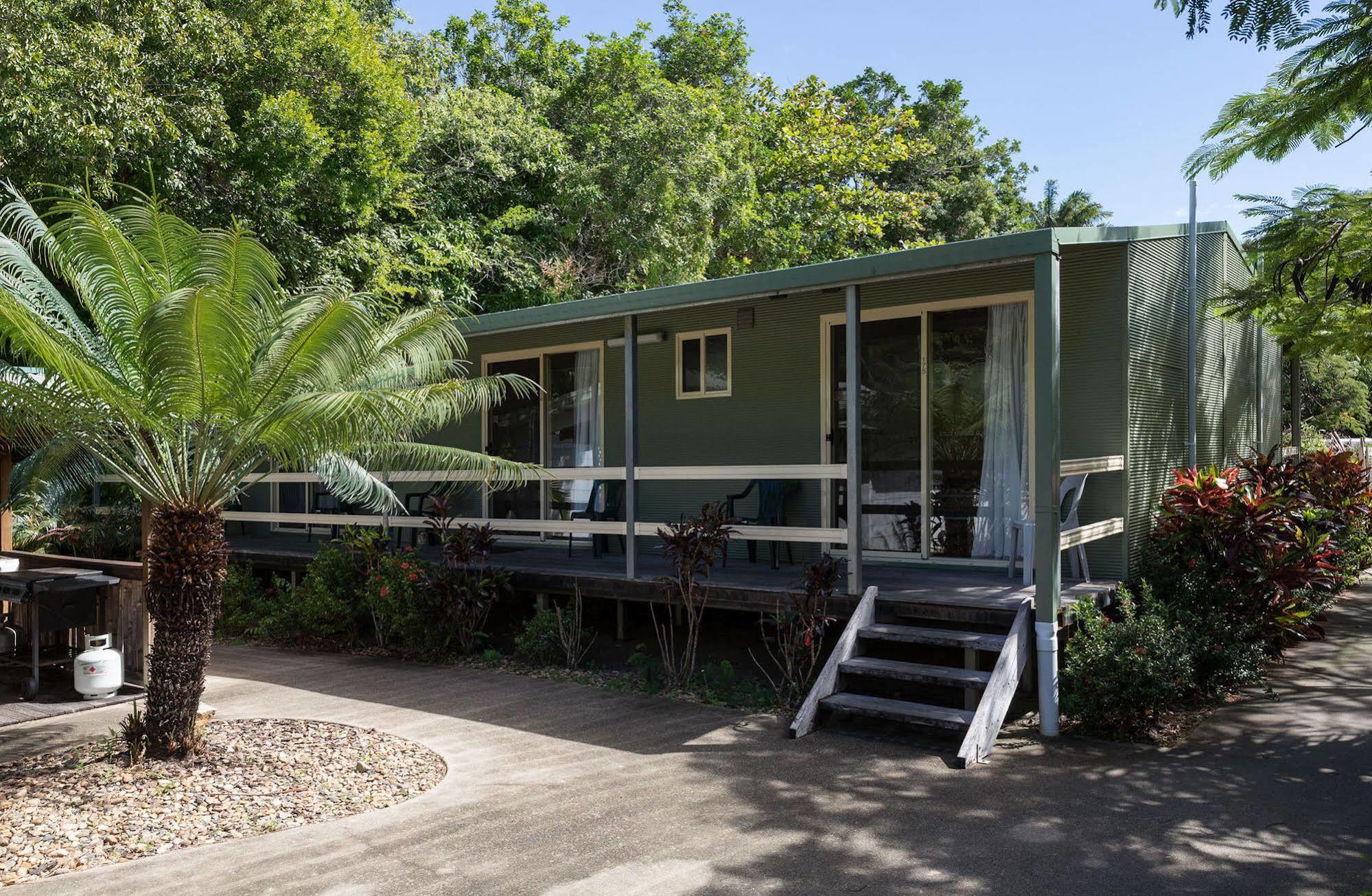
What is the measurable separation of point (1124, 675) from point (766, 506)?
3.65 metres

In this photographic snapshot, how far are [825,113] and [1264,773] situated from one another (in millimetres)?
18151

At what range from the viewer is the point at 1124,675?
549 cm

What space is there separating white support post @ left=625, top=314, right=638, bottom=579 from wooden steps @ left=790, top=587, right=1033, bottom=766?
190cm

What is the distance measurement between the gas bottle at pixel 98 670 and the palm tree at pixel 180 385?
1.59m

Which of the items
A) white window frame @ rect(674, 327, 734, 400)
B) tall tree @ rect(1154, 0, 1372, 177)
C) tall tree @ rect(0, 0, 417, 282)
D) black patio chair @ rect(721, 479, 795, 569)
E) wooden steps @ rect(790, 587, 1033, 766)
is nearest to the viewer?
tall tree @ rect(1154, 0, 1372, 177)

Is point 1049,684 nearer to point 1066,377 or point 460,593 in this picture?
point 1066,377

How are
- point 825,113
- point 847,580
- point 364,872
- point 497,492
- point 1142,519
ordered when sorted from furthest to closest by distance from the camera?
point 825,113, point 497,492, point 1142,519, point 847,580, point 364,872

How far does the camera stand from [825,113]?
21047mm

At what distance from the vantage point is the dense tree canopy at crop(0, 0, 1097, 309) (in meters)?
11.0

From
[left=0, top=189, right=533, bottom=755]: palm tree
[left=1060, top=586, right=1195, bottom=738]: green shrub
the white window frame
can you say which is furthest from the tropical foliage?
[left=0, top=189, right=533, bottom=755]: palm tree

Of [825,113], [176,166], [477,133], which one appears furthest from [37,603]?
[825,113]

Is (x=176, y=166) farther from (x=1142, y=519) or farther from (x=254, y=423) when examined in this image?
(x=1142, y=519)

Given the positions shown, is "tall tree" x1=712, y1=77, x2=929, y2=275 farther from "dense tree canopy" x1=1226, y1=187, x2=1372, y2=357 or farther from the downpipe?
the downpipe

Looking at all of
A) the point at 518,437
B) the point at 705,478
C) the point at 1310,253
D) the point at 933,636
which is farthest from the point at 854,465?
the point at 518,437
